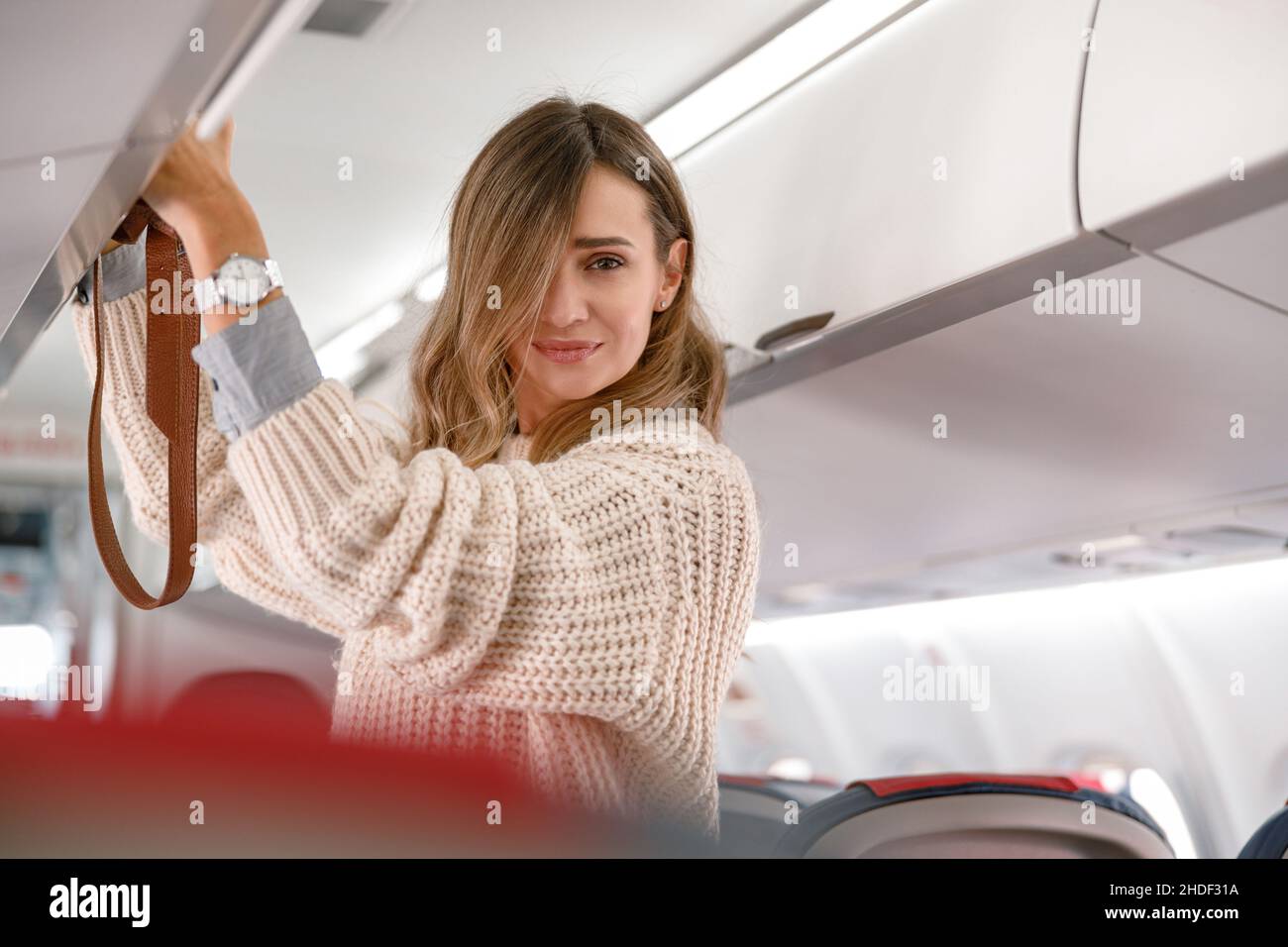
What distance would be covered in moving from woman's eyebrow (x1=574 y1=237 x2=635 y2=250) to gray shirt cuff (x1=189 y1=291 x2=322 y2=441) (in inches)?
26.1

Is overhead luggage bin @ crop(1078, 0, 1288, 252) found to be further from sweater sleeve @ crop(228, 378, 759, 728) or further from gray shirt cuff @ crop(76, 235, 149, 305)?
gray shirt cuff @ crop(76, 235, 149, 305)

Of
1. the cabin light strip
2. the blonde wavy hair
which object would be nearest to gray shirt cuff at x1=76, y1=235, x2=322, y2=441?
the blonde wavy hair

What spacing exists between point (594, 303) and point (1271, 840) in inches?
50.0

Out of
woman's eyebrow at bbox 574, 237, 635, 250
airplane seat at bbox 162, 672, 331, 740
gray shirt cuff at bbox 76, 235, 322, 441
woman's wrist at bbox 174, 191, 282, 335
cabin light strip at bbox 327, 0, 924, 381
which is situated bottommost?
airplane seat at bbox 162, 672, 331, 740

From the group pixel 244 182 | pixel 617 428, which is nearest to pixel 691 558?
pixel 617 428

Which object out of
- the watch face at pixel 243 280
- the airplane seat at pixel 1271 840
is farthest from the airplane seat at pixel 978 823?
the watch face at pixel 243 280

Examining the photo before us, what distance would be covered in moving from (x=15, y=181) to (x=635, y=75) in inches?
59.2

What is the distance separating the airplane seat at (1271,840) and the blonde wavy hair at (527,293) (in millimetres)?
1004

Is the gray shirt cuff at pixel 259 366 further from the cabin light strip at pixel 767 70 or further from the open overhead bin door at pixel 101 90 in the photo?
the cabin light strip at pixel 767 70

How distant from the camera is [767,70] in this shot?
7.53ft

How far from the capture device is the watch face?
1.20 meters

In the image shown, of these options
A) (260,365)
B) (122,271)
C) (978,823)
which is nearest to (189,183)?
(260,365)
